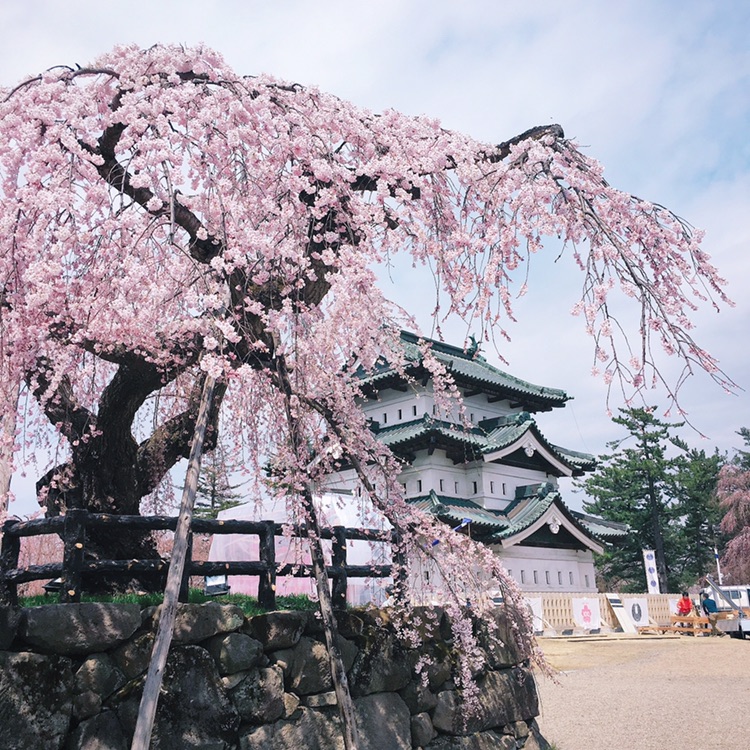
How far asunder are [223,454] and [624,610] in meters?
23.4

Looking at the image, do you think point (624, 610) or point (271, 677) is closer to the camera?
point (271, 677)

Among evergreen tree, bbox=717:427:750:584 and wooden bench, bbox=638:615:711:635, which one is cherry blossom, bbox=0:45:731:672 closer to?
wooden bench, bbox=638:615:711:635

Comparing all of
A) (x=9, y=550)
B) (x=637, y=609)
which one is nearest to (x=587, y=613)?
(x=637, y=609)

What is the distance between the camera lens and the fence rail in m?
5.46

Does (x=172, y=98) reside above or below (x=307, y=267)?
above

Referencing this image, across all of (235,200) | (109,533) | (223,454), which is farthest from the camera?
(223,454)

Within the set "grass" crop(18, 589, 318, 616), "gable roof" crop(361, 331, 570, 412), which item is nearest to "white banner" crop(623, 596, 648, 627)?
"gable roof" crop(361, 331, 570, 412)

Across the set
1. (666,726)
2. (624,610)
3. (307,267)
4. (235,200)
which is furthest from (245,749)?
(624,610)

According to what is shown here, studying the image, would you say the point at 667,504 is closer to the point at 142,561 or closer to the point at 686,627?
the point at 686,627

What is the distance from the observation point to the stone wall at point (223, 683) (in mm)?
4820

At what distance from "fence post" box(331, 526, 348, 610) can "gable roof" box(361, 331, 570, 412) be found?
17535 mm

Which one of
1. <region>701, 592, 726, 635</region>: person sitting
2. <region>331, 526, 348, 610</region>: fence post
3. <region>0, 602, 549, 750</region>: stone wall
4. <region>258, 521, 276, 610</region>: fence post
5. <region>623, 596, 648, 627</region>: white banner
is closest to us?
<region>0, 602, 549, 750</region>: stone wall

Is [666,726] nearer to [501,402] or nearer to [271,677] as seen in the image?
[271,677]

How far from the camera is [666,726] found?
9.80 meters
